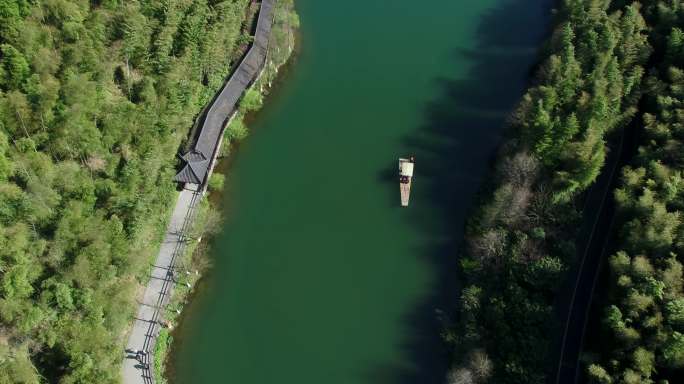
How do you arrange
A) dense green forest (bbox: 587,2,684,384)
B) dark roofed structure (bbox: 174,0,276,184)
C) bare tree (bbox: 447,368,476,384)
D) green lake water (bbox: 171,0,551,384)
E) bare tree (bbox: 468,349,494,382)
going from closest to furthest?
dense green forest (bbox: 587,2,684,384)
bare tree (bbox: 447,368,476,384)
bare tree (bbox: 468,349,494,382)
green lake water (bbox: 171,0,551,384)
dark roofed structure (bbox: 174,0,276,184)

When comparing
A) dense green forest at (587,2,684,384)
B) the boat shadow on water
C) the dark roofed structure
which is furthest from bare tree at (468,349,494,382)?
the dark roofed structure

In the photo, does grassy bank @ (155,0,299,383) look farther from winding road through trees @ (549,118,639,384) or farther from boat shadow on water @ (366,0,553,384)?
winding road through trees @ (549,118,639,384)

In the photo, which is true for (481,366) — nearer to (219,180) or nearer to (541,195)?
(541,195)

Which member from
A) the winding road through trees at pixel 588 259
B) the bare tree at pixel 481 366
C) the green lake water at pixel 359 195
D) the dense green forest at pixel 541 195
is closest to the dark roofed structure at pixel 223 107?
the green lake water at pixel 359 195

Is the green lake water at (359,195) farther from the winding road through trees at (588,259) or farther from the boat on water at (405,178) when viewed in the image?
the winding road through trees at (588,259)

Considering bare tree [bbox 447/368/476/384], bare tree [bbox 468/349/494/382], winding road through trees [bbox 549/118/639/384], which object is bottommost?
bare tree [bbox 447/368/476/384]

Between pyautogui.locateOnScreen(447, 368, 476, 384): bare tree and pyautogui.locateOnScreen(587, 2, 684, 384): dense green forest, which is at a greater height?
pyautogui.locateOnScreen(587, 2, 684, 384): dense green forest

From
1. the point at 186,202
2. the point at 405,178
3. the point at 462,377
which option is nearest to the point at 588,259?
the point at 462,377
